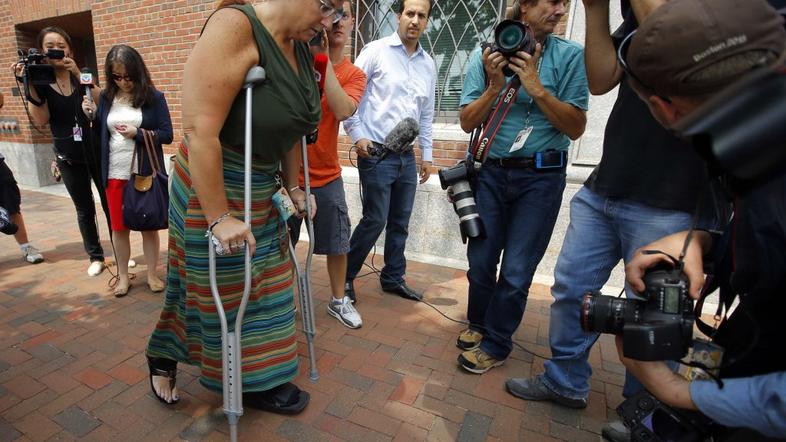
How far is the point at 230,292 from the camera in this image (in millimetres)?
1797

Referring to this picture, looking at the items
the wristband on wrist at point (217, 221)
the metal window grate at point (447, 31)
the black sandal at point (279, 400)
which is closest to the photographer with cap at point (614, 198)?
the black sandal at point (279, 400)

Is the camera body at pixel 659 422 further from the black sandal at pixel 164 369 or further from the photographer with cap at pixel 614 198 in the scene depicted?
the black sandal at pixel 164 369

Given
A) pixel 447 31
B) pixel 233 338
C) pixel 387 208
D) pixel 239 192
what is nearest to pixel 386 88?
pixel 387 208

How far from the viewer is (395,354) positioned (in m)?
2.62

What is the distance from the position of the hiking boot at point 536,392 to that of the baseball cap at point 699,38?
1.77 m

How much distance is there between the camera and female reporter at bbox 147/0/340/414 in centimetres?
147

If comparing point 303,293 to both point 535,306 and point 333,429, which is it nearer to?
point 333,429

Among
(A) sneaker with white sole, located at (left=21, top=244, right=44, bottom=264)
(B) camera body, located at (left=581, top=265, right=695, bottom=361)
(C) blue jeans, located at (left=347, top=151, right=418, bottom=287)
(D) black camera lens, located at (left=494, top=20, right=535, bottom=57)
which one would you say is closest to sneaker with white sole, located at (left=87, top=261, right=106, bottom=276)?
(A) sneaker with white sole, located at (left=21, top=244, right=44, bottom=264)

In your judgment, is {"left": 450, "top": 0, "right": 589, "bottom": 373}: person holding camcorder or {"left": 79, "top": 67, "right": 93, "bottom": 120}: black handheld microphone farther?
{"left": 79, "top": 67, "right": 93, "bottom": 120}: black handheld microphone

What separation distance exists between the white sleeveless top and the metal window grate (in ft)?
8.15

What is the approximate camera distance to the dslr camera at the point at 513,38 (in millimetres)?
1968

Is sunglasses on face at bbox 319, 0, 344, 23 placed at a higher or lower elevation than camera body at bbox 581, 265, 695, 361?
higher

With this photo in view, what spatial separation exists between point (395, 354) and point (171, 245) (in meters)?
1.43

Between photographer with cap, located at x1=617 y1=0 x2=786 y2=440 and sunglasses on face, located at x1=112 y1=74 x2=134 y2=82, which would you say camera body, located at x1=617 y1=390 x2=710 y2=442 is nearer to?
photographer with cap, located at x1=617 y1=0 x2=786 y2=440
